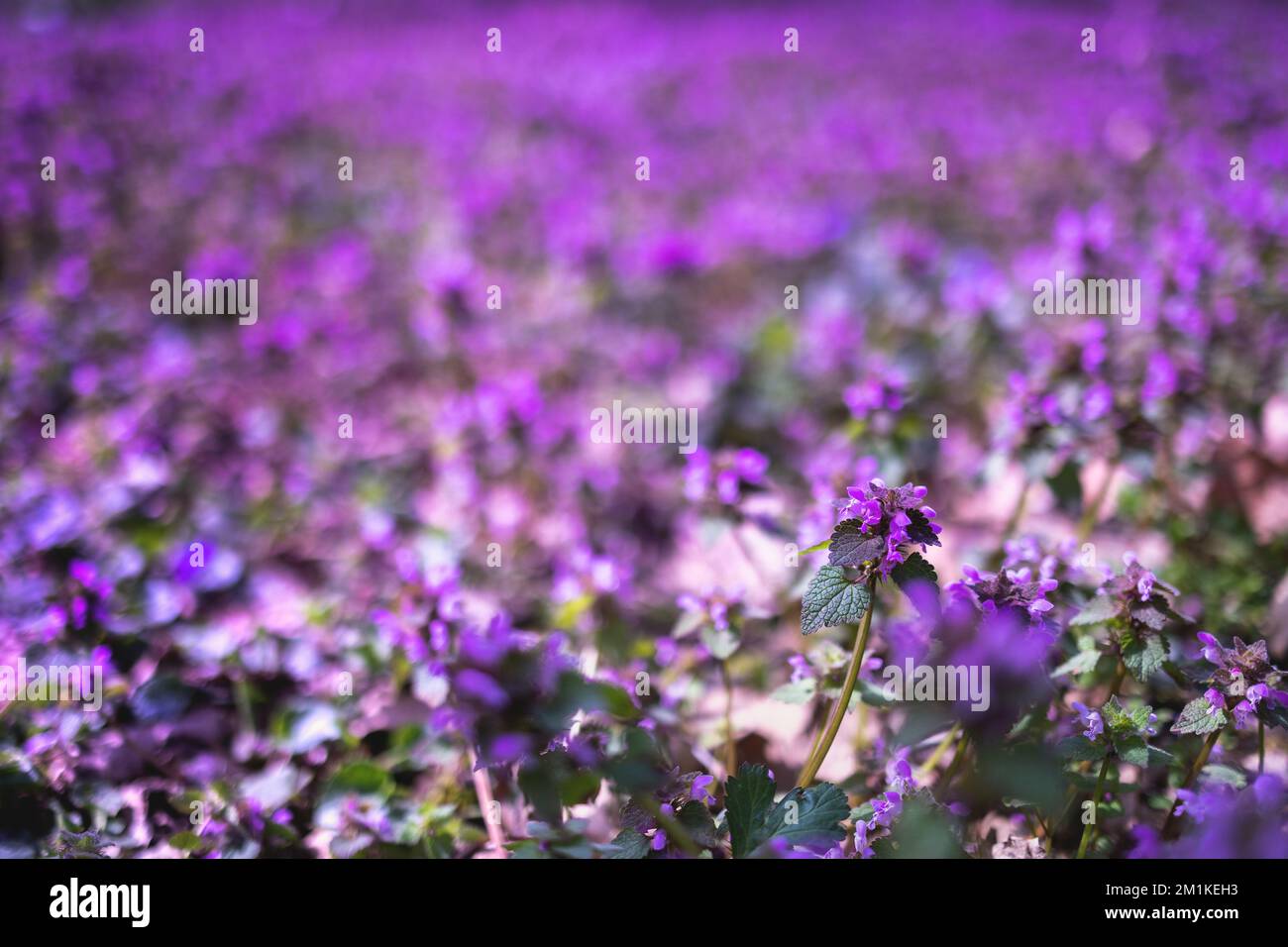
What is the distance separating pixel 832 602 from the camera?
4.33ft

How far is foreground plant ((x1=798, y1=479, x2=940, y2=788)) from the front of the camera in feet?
4.25

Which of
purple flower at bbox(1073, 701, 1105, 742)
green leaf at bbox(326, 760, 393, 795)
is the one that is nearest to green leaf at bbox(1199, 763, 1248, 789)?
purple flower at bbox(1073, 701, 1105, 742)

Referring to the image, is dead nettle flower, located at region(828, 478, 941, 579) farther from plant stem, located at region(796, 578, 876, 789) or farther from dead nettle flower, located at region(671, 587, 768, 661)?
dead nettle flower, located at region(671, 587, 768, 661)

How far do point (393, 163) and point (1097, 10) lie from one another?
5486 mm

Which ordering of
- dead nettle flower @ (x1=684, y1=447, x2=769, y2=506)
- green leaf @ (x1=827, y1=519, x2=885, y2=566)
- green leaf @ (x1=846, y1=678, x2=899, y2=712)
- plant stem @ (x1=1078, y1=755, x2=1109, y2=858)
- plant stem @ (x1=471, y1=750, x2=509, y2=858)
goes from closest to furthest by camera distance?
green leaf @ (x1=827, y1=519, x2=885, y2=566) < plant stem @ (x1=1078, y1=755, x2=1109, y2=858) < green leaf @ (x1=846, y1=678, x2=899, y2=712) < plant stem @ (x1=471, y1=750, x2=509, y2=858) < dead nettle flower @ (x1=684, y1=447, x2=769, y2=506)

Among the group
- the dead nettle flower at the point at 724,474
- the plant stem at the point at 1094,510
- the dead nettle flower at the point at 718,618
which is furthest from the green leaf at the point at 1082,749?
the plant stem at the point at 1094,510

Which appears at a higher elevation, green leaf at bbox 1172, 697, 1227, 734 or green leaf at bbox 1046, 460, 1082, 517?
green leaf at bbox 1046, 460, 1082, 517

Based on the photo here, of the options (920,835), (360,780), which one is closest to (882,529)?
(920,835)

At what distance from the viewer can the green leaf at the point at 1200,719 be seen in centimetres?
131

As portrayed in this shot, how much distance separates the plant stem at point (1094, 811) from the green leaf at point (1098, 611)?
0.66 feet

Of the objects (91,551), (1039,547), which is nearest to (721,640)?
(1039,547)

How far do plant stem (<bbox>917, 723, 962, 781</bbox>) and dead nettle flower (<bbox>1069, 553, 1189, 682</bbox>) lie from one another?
0.26m

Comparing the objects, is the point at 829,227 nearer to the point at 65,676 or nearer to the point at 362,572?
the point at 362,572

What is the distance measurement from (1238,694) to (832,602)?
59cm
